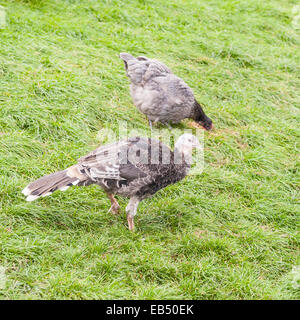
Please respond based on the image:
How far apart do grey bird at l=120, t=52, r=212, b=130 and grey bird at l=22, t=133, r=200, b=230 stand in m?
1.75

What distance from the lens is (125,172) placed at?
474 centimetres

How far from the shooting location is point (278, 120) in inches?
287

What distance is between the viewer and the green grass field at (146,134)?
438cm

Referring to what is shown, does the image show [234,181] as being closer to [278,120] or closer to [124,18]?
[278,120]

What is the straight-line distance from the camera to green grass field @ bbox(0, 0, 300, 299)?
4379 mm

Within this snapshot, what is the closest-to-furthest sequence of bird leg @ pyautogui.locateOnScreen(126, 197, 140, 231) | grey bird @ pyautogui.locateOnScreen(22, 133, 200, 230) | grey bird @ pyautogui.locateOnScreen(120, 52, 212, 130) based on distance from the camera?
grey bird @ pyautogui.locateOnScreen(22, 133, 200, 230)
bird leg @ pyautogui.locateOnScreen(126, 197, 140, 231)
grey bird @ pyautogui.locateOnScreen(120, 52, 212, 130)

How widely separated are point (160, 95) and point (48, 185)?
259cm

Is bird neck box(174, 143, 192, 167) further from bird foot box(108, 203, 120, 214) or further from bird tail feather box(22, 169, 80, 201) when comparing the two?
bird tail feather box(22, 169, 80, 201)

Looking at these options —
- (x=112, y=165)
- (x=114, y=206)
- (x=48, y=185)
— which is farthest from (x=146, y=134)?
(x=48, y=185)

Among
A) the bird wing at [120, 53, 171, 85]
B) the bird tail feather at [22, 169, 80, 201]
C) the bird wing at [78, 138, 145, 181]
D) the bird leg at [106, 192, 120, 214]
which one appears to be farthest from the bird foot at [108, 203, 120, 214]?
the bird wing at [120, 53, 171, 85]

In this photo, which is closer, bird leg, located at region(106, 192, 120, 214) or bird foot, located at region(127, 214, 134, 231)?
bird foot, located at region(127, 214, 134, 231)

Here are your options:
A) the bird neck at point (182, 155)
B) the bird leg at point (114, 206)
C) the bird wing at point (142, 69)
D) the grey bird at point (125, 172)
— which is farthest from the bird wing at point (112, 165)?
the bird wing at point (142, 69)

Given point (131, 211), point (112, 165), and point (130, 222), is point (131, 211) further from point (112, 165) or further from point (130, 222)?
point (112, 165)

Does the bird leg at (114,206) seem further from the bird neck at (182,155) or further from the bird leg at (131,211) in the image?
the bird neck at (182,155)
